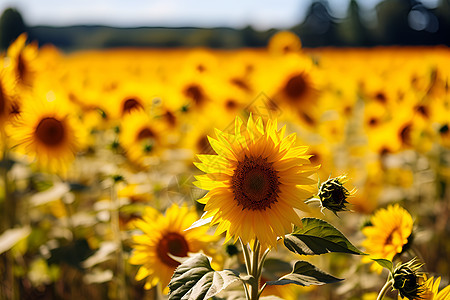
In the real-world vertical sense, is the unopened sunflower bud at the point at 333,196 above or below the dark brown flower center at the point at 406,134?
above

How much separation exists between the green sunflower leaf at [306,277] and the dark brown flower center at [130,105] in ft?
6.25

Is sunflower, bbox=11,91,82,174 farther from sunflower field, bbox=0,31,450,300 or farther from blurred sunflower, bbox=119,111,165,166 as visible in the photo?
blurred sunflower, bbox=119,111,165,166

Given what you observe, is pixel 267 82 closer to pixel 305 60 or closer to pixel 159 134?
pixel 305 60

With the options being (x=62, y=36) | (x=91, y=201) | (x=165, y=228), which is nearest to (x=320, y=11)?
(x=62, y=36)

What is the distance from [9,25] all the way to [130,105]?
9412 millimetres

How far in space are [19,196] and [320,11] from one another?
3957 cm

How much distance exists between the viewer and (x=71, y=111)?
2316 mm

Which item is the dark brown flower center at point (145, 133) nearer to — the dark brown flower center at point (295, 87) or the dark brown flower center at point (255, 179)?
the dark brown flower center at point (295, 87)

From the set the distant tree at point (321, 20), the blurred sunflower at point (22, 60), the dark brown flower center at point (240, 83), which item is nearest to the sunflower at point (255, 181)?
the blurred sunflower at point (22, 60)

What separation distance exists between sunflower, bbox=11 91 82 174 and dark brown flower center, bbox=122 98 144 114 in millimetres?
538

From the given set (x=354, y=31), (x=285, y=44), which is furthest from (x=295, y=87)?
(x=354, y=31)

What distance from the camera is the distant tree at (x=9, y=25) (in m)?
9.84

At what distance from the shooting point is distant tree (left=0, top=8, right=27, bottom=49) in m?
9.84

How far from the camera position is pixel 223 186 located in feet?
3.67
